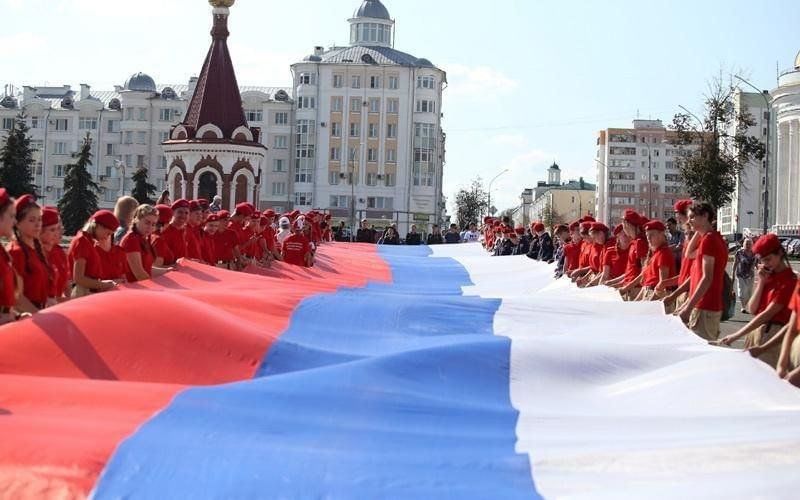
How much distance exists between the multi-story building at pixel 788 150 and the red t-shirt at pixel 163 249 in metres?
67.7

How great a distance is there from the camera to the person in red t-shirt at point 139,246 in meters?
10.8

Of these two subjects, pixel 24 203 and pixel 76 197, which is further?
pixel 76 197

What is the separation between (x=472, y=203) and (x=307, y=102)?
51.7 feet

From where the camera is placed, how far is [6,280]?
7379 millimetres

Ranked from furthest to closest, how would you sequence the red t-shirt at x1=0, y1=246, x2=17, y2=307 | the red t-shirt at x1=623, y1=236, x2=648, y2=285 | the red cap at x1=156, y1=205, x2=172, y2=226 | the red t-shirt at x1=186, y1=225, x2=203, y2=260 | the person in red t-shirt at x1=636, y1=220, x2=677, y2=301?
the red t-shirt at x1=186, y1=225, x2=203, y2=260, the red t-shirt at x1=623, y1=236, x2=648, y2=285, the red cap at x1=156, y1=205, x2=172, y2=226, the person in red t-shirt at x1=636, y1=220, x2=677, y2=301, the red t-shirt at x1=0, y1=246, x2=17, y2=307

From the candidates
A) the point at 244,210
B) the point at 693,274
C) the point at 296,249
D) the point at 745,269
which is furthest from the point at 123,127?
the point at 693,274

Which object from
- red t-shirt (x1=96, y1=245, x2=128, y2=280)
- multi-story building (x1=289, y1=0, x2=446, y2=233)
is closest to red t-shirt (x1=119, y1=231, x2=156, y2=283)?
red t-shirt (x1=96, y1=245, x2=128, y2=280)

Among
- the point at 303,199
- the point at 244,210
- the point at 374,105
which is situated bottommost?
the point at 244,210

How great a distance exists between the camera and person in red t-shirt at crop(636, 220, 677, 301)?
453 inches

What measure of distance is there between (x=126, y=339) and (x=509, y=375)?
2.34 metres

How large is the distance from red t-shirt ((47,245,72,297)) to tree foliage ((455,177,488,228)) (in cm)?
8454

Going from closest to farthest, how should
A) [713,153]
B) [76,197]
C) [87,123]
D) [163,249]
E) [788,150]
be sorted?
1. [163,249]
2. [713,153]
3. [76,197]
4. [788,150]
5. [87,123]

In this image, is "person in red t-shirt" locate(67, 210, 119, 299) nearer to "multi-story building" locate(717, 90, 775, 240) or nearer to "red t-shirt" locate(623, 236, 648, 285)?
"red t-shirt" locate(623, 236, 648, 285)

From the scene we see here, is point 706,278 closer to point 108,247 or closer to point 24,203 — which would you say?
point 108,247
